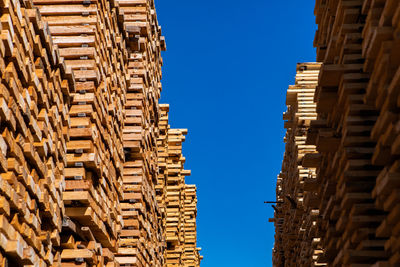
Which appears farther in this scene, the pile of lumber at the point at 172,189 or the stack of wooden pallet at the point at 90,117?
the pile of lumber at the point at 172,189

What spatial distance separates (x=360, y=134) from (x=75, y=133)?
Result: 10.5 feet

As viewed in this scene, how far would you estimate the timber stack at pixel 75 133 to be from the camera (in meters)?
4.98

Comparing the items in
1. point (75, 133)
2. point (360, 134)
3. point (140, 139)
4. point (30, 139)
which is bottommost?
point (30, 139)

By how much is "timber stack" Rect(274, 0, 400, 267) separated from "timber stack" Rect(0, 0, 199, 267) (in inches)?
108

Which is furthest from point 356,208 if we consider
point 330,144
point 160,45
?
point 160,45

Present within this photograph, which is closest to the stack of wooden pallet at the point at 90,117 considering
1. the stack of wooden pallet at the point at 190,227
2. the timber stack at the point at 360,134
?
the timber stack at the point at 360,134

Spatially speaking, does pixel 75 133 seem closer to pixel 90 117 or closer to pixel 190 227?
pixel 90 117

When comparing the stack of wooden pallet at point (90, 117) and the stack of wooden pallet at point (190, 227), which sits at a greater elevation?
the stack of wooden pallet at point (190, 227)

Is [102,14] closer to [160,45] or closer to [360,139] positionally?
[360,139]

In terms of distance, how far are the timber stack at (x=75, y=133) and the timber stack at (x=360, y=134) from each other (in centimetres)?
274

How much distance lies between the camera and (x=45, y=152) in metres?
5.71

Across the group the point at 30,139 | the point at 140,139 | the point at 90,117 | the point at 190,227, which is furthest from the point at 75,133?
the point at 190,227

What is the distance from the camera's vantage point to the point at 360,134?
593 centimetres

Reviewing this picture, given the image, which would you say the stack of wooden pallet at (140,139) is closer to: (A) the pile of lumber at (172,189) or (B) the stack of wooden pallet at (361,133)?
(A) the pile of lumber at (172,189)
